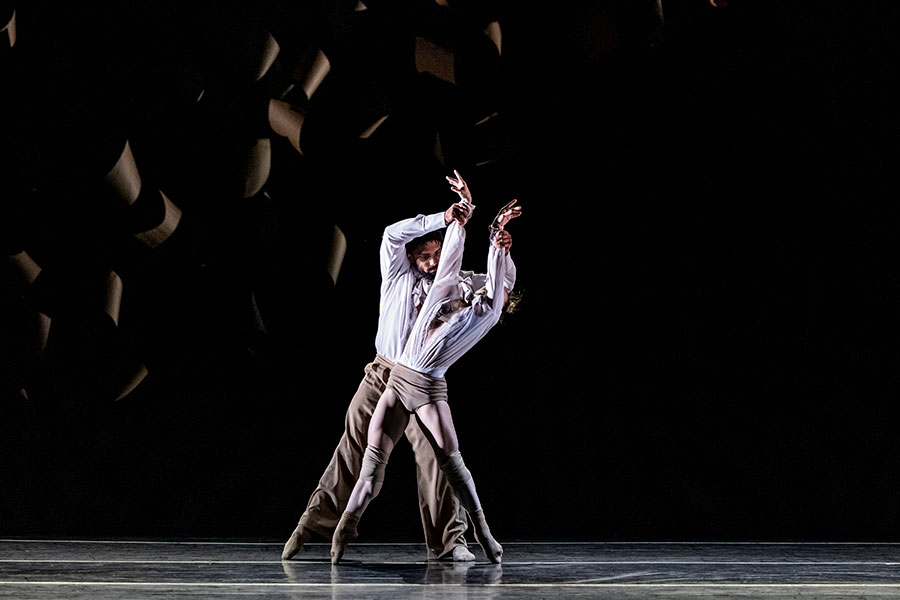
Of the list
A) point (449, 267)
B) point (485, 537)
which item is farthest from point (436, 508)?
point (449, 267)

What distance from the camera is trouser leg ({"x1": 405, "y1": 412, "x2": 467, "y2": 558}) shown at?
377cm

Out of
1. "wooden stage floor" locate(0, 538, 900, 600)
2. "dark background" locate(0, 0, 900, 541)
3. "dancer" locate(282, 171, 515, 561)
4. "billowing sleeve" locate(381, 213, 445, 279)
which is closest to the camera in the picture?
"wooden stage floor" locate(0, 538, 900, 600)

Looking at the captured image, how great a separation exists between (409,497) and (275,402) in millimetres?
637

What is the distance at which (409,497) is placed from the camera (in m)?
4.67

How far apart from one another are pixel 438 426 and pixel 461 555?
0.45 metres

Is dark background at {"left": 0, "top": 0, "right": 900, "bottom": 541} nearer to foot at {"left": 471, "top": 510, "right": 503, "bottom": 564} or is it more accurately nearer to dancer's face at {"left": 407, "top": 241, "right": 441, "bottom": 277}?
dancer's face at {"left": 407, "top": 241, "right": 441, "bottom": 277}

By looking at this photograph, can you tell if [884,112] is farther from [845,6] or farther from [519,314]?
[519,314]

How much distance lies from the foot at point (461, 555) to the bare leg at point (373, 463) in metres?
0.34

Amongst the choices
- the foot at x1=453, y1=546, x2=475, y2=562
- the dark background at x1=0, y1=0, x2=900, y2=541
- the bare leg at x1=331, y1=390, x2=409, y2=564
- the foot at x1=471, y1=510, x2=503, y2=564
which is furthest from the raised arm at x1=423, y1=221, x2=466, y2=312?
the dark background at x1=0, y1=0, x2=900, y2=541

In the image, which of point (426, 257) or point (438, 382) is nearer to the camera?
point (438, 382)

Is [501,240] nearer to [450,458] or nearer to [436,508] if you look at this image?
[450,458]

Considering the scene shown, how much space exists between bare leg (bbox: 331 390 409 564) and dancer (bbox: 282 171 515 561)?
19cm

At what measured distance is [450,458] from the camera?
11.5 feet

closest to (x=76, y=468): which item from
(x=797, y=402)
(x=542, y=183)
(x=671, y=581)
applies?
(x=542, y=183)
